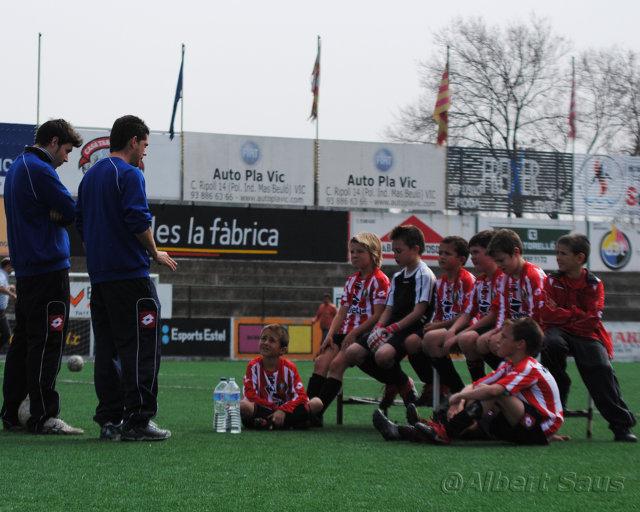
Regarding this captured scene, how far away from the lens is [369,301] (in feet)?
22.9

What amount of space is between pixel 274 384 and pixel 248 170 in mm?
16747

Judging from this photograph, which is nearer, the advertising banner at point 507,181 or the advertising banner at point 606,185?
the advertising banner at point 507,181

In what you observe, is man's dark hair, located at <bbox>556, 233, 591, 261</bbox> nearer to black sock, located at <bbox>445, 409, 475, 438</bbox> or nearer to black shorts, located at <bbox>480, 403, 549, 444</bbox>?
black shorts, located at <bbox>480, 403, 549, 444</bbox>

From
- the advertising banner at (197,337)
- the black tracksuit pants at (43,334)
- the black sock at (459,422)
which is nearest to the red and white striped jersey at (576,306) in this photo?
the black sock at (459,422)

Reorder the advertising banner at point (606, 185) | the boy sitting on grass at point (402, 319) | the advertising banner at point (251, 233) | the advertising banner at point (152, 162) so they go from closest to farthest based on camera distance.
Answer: the boy sitting on grass at point (402, 319) < the advertising banner at point (152, 162) < the advertising banner at point (251, 233) < the advertising banner at point (606, 185)

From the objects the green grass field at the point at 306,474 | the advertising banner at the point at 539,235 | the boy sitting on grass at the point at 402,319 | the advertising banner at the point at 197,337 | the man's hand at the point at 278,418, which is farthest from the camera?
the advertising banner at the point at 539,235

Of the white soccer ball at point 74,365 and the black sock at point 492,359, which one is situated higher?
the black sock at point 492,359

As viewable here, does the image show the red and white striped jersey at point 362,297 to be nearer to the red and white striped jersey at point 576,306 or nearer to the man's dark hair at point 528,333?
the red and white striped jersey at point 576,306

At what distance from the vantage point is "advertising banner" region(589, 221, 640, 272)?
25.1m

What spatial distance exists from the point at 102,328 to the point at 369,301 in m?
2.39

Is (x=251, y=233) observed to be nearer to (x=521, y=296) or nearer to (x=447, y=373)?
(x=447, y=373)

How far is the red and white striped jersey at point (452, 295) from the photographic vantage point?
269 inches

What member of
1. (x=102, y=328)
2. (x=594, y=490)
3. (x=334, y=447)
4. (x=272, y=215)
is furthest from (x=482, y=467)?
(x=272, y=215)

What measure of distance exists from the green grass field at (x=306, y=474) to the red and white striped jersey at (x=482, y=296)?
1140 mm
